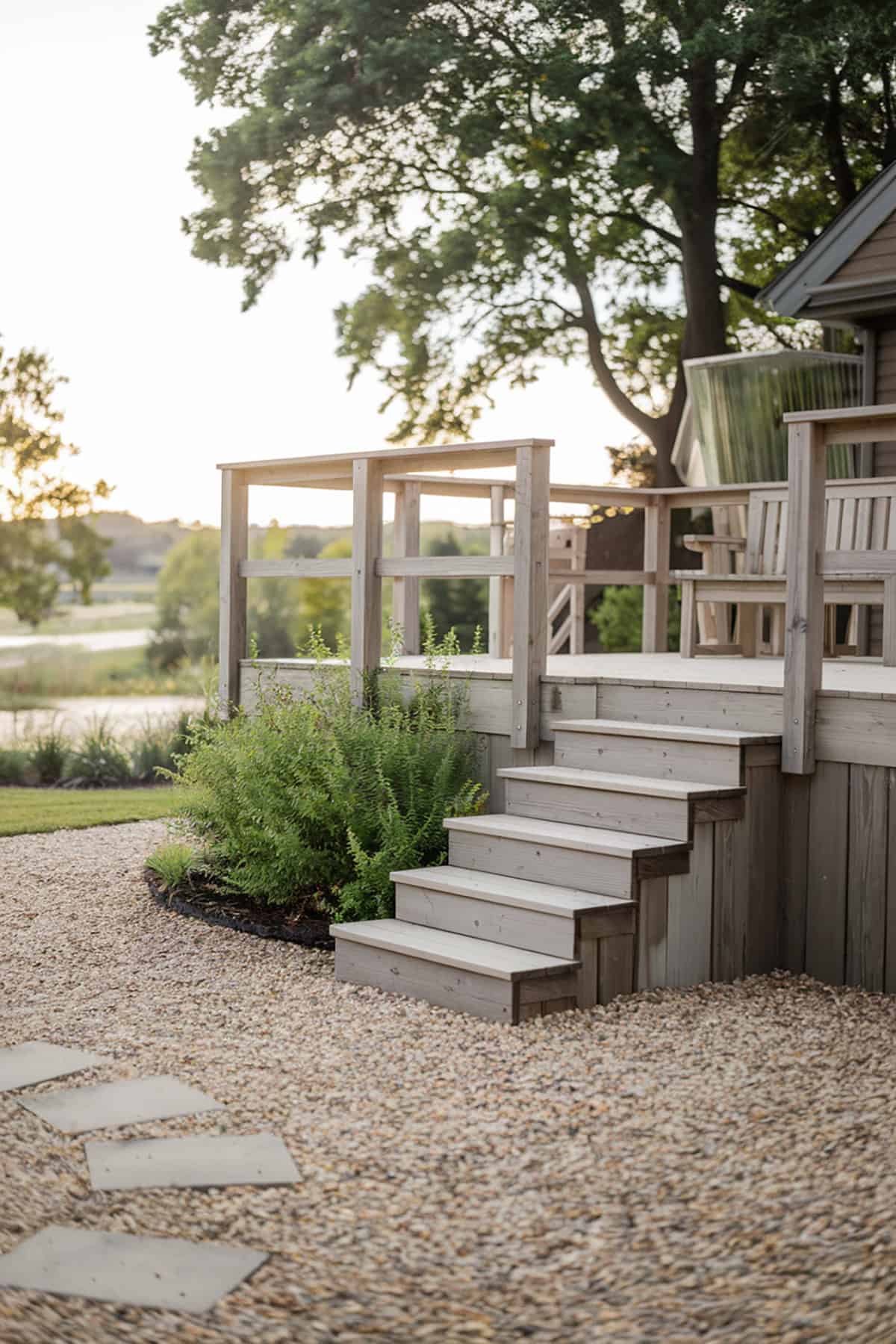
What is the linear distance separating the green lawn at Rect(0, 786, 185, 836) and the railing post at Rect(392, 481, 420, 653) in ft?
5.44

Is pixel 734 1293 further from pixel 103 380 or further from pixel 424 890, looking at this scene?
pixel 103 380

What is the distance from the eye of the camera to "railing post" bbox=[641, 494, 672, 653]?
7555 mm

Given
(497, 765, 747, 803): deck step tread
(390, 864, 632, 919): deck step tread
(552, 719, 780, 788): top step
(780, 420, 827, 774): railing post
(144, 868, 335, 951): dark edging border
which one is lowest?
(144, 868, 335, 951): dark edging border

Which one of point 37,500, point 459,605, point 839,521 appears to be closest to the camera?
point 839,521

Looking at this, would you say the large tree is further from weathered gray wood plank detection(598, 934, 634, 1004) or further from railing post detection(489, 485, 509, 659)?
weathered gray wood plank detection(598, 934, 634, 1004)

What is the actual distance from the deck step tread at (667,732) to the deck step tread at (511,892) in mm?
686

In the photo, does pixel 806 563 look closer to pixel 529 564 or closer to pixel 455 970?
pixel 529 564

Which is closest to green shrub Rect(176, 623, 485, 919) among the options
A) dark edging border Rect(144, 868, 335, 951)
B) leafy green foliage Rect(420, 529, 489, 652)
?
dark edging border Rect(144, 868, 335, 951)

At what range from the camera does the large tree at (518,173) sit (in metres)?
14.9

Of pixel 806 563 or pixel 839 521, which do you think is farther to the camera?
pixel 839 521

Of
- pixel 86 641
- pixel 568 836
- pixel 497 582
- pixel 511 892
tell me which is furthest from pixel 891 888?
pixel 86 641

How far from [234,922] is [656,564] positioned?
3.33 meters

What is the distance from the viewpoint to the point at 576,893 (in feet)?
14.5

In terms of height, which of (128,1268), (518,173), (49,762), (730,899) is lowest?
(128,1268)
